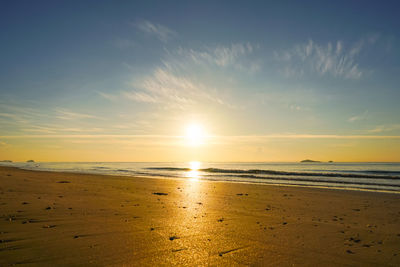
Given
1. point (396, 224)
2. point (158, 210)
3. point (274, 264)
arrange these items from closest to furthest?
point (274, 264) → point (396, 224) → point (158, 210)

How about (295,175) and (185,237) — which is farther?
(295,175)

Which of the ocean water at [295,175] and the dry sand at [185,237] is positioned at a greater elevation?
the ocean water at [295,175]

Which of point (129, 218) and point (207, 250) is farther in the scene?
point (129, 218)

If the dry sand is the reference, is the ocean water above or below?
above

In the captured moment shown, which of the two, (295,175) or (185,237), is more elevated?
(295,175)

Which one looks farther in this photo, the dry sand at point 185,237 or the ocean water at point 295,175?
the ocean water at point 295,175

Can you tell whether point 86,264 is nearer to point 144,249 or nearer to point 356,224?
point 144,249

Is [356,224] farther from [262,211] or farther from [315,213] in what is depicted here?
[262,211]

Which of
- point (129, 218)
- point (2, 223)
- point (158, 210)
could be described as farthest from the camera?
point (158, 210)

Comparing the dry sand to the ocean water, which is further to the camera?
the ocean water

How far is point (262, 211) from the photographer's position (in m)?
9.25

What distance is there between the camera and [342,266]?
420cm

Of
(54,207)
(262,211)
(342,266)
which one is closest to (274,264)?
(342,266)

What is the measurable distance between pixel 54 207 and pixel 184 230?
4.98 metres
